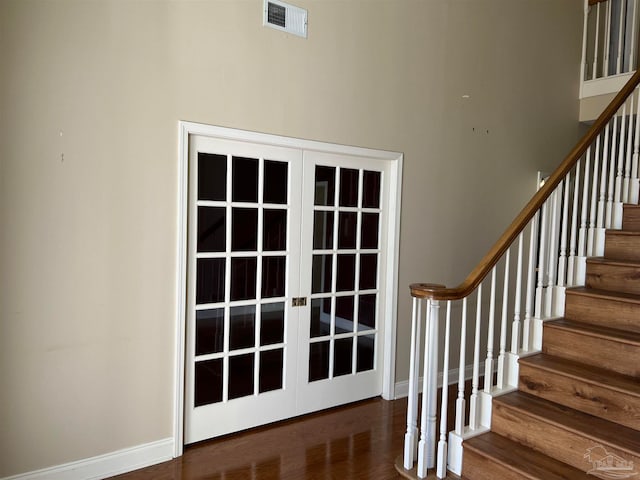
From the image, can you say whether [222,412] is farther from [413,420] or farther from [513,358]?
[513,358]

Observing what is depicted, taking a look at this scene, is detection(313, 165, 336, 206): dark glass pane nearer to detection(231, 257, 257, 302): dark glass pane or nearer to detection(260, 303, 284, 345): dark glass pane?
detection(231, 257, 257, 302): dark glass pane

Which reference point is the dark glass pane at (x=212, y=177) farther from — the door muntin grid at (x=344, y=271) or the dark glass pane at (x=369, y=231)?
the dark glass pane at (x=369, y=231)

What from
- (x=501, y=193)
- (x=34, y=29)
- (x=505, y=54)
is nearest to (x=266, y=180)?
(x=34, y=29)

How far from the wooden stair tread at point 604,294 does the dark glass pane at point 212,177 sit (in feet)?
7.96

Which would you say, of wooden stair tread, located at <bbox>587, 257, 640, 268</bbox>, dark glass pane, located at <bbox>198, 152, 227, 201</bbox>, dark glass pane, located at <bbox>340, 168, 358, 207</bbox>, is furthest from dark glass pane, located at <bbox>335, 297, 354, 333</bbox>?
wooden stair tread, located at <bbox>587, 257, 640, 268</bbox>

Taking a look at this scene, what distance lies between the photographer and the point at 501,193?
15.2 ft

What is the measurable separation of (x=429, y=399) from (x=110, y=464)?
1.89 m

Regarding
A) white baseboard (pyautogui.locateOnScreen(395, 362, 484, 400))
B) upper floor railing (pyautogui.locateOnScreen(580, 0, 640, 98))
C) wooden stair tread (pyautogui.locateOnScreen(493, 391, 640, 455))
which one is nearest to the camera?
wooden stair tread (pyautogui.locateOnScreen(493, 391, 640, 455))

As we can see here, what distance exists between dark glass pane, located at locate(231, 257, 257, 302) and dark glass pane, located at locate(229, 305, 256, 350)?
0.09 meters

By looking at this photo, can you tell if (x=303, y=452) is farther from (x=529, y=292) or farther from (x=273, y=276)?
(x=529, y=292)

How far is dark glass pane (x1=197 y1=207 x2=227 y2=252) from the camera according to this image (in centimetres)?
304

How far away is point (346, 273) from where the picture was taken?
12.3 ft

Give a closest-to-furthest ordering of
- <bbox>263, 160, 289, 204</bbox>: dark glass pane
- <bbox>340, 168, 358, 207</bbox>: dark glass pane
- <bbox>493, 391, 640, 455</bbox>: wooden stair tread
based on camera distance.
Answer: <bbox>493, 391, 640, 455</bbox>: wooden stair tread, <bbox>263, 160, 289, 204</bbox>: dark glass pane, <bbox>340, 168, 358, 207</bbox>: dark glass pane

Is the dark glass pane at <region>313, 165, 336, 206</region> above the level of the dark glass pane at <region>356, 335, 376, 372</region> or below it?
above
